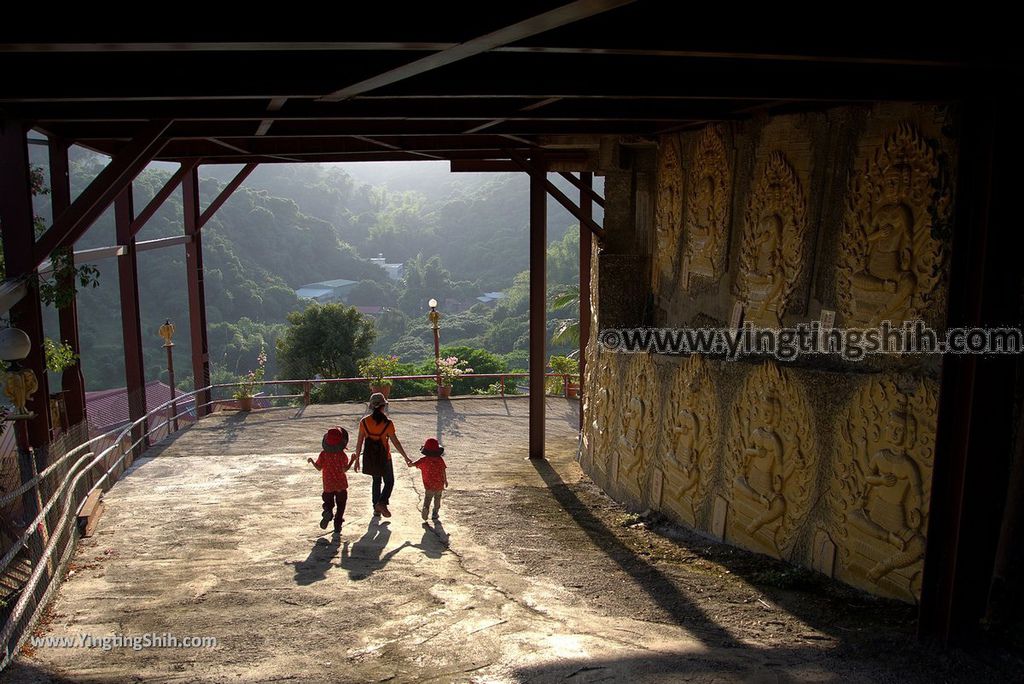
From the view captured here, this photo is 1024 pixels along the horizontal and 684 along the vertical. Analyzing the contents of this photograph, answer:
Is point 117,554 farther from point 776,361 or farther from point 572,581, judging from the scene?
point 776,361

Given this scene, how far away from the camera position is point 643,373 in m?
9.42

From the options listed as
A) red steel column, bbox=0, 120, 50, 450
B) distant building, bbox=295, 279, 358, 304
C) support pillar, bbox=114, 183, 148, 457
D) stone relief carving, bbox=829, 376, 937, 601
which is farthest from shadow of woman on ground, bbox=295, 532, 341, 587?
distant building, bbox=295, 279, 358, 304

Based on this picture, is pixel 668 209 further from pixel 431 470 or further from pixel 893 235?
pixel 431 470

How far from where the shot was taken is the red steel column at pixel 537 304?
11844 millimetres

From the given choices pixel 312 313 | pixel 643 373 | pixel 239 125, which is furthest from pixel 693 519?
pixel 312 313

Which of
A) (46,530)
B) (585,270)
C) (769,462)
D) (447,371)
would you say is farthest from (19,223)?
(447,371)

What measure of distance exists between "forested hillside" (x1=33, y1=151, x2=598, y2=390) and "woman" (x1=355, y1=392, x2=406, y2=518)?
17737 mm

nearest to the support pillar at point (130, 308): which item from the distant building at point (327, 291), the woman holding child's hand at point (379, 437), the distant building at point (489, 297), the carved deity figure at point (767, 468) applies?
the woman holding child's hand at point (379, 437)

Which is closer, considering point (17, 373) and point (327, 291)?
point (17, 373)

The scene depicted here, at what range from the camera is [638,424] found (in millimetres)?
9562

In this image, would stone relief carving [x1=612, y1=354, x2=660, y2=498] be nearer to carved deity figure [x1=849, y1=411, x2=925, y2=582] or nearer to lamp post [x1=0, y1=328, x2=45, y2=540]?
carved deity figure [x1=849, y1=411, x2=925, y2=582]

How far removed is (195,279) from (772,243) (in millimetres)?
12163

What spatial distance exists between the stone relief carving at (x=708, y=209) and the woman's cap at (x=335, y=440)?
3964 millimetres

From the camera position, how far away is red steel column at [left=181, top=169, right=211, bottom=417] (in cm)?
1606
